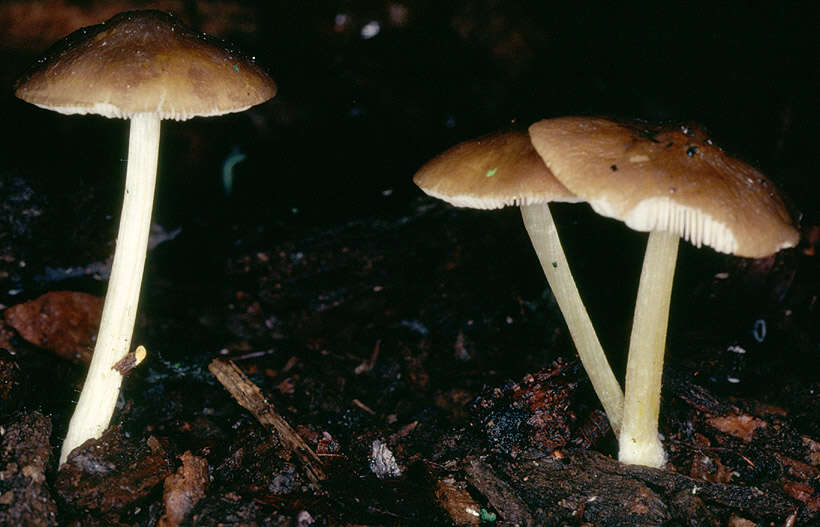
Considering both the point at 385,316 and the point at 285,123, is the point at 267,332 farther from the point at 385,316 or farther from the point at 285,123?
the point at 285,123

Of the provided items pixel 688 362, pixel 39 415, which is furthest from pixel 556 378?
pixel 39 415

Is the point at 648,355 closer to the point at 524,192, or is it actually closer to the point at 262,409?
the point at 524,192

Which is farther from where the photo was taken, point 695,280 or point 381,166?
point 381,166

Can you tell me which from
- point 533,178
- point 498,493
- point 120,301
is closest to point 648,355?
point 498,493

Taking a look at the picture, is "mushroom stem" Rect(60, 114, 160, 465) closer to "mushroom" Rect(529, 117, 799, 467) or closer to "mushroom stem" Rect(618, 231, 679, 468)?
"mushroom" Rect(529, 117, 799, 467)

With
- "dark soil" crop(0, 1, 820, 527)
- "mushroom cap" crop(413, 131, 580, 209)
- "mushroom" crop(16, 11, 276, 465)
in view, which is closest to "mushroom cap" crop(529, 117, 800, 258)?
"mushroom cap" crop(413, 131, 580, 209)

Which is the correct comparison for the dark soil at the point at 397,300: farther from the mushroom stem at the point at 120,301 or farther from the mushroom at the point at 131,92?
the mushroom at the point at 131,92
